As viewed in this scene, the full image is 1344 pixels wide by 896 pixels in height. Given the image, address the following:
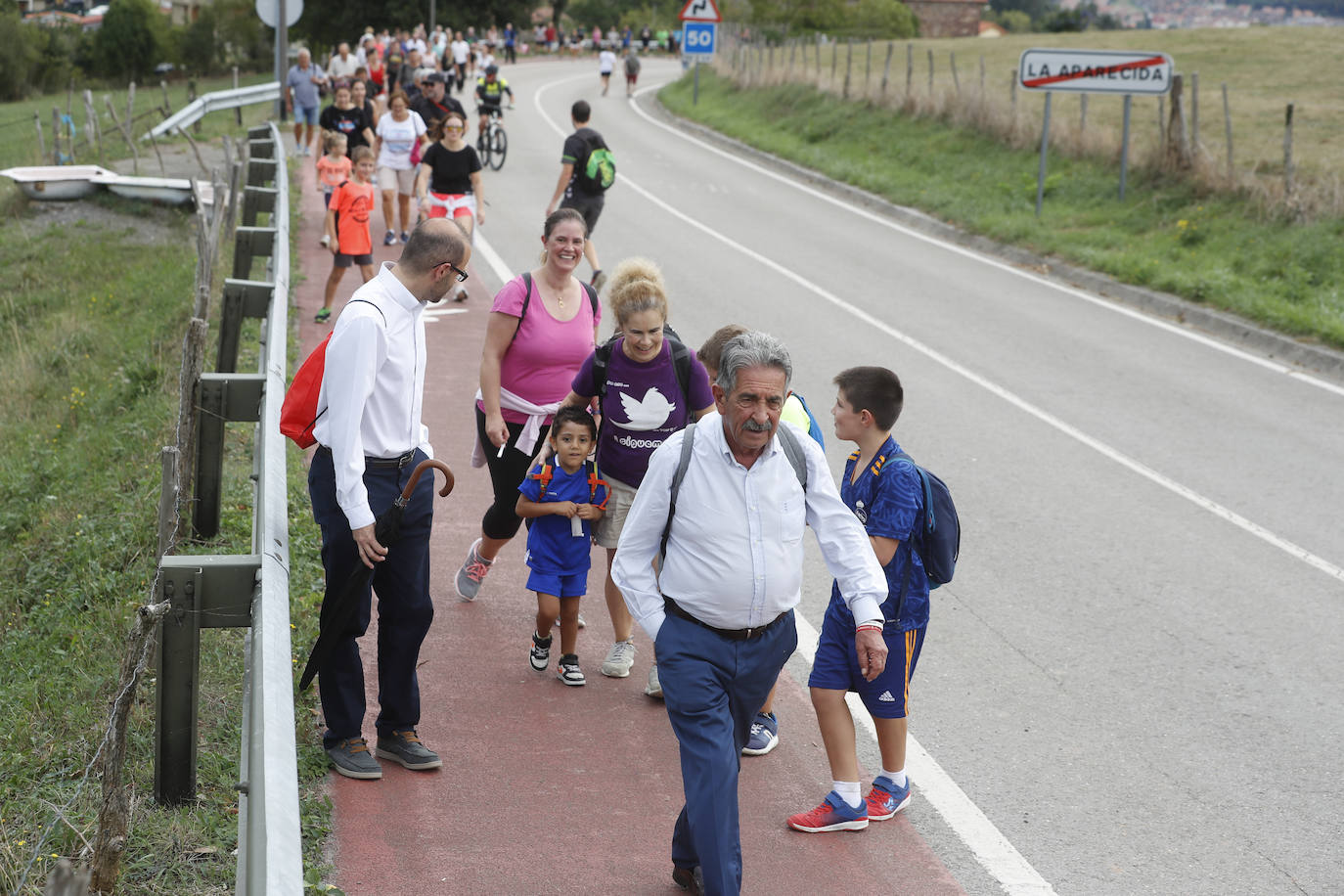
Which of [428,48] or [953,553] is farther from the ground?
[428,48]

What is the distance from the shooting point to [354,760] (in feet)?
17.0

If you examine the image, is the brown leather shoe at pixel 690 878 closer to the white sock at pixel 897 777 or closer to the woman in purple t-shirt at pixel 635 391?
the white sock at pixel 897 777

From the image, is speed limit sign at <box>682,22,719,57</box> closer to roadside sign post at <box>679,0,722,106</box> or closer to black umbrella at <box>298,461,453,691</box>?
roadside sign post at <box>679,0,722,106</box>

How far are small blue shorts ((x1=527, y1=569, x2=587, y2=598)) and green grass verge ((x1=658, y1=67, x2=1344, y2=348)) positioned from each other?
1035 centimetres

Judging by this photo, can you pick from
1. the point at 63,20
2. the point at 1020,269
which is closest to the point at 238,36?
the point at 63,20

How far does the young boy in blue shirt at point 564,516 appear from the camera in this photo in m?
6.13

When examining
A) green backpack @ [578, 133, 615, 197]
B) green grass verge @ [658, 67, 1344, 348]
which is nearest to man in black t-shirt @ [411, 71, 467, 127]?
green backpack @ [578, 133, 615, 197]

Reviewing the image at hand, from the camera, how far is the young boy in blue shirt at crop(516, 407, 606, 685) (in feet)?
20.1

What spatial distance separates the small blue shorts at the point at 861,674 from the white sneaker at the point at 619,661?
1.41m

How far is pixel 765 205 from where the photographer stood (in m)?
22.4

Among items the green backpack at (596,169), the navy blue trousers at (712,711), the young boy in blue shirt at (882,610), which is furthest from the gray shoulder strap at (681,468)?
the green backpack at (596,169)

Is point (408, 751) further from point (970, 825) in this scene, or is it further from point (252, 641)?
point (970, 825)

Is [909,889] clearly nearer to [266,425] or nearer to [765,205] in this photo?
[266,425]

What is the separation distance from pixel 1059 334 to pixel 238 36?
2566 inches
